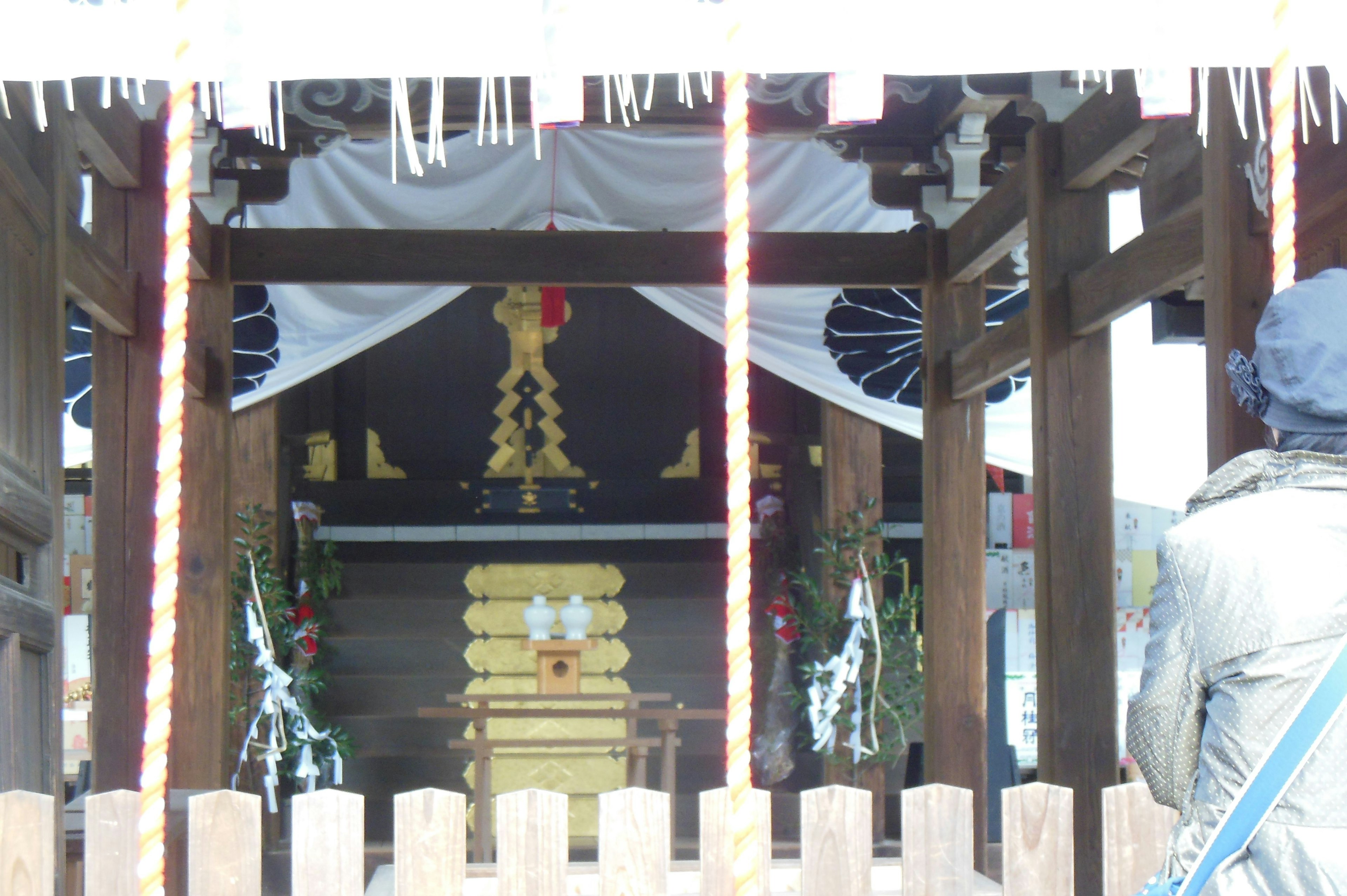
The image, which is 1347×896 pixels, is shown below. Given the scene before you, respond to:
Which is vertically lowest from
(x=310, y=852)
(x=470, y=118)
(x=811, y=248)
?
(x=310, y=852)

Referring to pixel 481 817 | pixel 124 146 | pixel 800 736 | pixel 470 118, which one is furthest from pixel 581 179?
pixel 800 736

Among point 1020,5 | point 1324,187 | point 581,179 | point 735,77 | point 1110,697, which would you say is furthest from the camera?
point 581,179

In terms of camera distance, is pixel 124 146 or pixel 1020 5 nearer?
pixel 1020 5

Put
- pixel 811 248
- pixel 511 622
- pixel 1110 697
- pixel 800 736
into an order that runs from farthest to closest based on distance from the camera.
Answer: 1. pixel 511 622
2. pixel 800 736
3. pixel 811 248
4. pixel 1110 697

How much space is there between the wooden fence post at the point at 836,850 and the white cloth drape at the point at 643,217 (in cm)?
335

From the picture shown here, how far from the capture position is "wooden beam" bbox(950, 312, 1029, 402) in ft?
13.6

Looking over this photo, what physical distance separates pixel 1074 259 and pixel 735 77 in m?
2.48

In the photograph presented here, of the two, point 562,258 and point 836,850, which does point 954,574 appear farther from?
point 836,850

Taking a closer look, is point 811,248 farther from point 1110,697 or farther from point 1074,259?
point 1110,697

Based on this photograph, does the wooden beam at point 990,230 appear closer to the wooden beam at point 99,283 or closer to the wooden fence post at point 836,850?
the wooden fence post at point 836,850

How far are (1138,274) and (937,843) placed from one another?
1.80 meters

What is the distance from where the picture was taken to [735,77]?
5.02ft

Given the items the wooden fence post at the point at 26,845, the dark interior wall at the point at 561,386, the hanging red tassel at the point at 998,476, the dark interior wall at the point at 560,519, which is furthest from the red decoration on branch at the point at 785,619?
the wooden fence post at the point at 26,845

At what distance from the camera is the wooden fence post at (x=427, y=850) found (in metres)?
1.97
